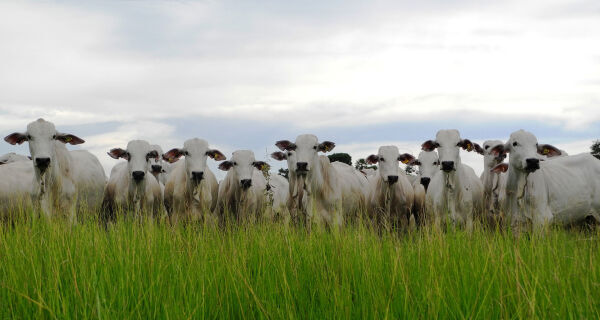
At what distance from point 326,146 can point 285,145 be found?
0.77 metres

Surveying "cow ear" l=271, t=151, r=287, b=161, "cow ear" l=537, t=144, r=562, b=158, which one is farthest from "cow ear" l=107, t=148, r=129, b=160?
"cow ear" l=537, t=144, r=562, b=158

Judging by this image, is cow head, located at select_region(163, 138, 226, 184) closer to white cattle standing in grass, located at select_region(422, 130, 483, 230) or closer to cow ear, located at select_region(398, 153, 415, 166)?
cow ear, located at select_region(398, 153, 415, 166)

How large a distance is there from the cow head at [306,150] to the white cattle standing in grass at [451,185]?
2.07m

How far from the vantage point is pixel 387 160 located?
1169 centimetres

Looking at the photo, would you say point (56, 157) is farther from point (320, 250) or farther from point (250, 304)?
point (250, 304)

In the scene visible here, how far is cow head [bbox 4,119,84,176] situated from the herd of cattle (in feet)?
0.06

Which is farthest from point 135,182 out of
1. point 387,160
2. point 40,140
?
point 387,160

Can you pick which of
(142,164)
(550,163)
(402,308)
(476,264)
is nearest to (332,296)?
(402,308)

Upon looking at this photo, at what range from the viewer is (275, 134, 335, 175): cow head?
32.4 feet

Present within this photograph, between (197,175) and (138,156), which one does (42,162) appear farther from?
(197,175)

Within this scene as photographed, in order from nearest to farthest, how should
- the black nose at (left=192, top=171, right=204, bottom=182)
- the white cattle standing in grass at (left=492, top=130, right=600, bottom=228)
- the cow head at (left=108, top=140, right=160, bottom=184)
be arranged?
the white cattle standing in grass at (left=492, top=130, right=600, bottom=228), the black nose at (left=192, top=171, right=204, bottom=182), the cow head at (left=108, top=140, right=160, bottom=184)

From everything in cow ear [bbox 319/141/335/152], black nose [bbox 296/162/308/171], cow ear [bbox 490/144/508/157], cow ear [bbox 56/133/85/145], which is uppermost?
cow ear [bbox 56/133/85/145]

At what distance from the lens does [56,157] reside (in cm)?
968

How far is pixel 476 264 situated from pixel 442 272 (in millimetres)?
572
